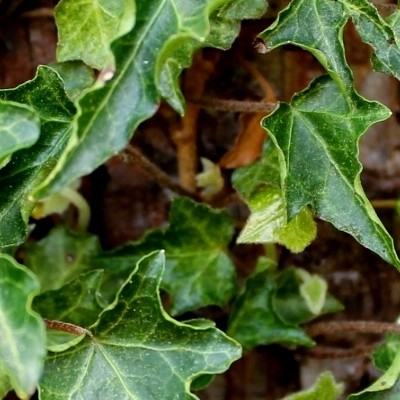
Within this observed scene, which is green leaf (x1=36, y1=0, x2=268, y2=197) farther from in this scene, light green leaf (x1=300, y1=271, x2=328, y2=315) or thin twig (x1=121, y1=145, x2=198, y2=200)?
light green leaf (x1=300, y1=271, x2=328, y2=315)

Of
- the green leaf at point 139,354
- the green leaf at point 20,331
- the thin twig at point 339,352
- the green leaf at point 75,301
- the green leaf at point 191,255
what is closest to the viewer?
the green leaf at point 20,331

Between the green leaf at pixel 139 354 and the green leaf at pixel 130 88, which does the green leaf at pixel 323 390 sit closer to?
the green leaf at pixel 139 354

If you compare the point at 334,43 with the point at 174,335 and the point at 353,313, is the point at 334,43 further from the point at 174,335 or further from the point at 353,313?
the point at 353,313

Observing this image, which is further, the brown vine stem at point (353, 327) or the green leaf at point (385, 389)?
the brown vine stem at point (353, 327)

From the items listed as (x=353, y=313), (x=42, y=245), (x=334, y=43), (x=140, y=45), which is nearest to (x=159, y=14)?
(x=140, y=45)

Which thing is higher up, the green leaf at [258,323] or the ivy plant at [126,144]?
the ivy plant at [126,144]

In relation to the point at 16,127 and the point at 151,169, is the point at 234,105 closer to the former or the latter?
the point at 151,169

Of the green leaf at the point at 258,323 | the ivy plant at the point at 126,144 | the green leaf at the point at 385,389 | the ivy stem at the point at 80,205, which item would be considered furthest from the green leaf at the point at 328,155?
the ivy stem at the point at 80,205
